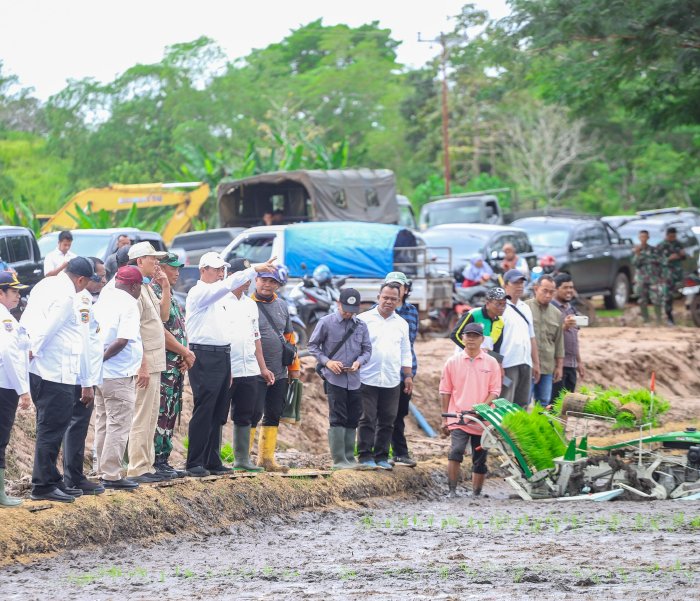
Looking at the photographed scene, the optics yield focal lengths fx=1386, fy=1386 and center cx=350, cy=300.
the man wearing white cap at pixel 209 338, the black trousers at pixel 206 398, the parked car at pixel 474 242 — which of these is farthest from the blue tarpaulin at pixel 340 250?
the man wearing white cap at pixel 209 338

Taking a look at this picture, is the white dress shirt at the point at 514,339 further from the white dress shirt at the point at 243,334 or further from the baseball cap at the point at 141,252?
the baseball cap at the point at 141,252

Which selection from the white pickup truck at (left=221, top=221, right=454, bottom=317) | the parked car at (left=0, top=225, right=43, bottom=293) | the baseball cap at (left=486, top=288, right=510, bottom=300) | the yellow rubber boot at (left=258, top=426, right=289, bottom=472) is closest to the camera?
the yellow rubber boot at (left=258, top=426, right=289, bottom=472)

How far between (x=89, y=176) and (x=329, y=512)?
155 ft

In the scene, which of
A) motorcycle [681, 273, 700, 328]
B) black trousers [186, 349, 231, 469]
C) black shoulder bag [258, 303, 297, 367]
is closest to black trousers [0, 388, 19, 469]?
black trousers [186, 349, 231, 469]

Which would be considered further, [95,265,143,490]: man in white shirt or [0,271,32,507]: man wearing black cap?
[95,265,143,490]: man in white shirt

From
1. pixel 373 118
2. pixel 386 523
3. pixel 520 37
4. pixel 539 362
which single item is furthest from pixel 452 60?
pixel 386 523

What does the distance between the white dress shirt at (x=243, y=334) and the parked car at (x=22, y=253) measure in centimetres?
840

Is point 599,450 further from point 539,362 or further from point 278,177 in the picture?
point 278,177

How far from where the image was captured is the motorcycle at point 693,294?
2808cm

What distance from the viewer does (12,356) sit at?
9.62 meters

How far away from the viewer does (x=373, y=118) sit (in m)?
71.6

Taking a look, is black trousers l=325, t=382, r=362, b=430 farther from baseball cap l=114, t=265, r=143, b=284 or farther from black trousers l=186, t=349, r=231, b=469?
baseball cap l=114, t=265, r=143, b=284

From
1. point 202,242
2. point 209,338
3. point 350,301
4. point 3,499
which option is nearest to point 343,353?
point 350,301

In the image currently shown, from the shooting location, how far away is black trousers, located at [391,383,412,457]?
14281mm
